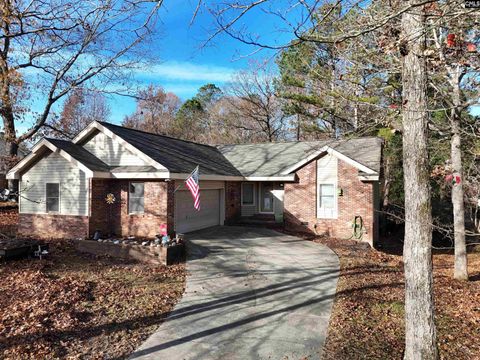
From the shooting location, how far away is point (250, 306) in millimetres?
7797

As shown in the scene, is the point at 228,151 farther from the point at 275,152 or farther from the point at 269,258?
the point at 269,258

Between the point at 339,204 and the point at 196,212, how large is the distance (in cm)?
657

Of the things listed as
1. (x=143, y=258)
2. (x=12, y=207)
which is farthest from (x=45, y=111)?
(x=143, y=258)

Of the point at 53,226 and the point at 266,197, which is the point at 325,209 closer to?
the point at 266,197

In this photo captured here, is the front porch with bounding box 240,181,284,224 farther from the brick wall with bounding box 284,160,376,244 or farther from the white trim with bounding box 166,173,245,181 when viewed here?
the brick wall with bounding box 284,160,376,244

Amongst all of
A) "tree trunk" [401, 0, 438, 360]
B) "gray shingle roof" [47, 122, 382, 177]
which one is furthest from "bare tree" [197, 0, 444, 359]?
"gray shingle roof" [47, 122, 382, 177]

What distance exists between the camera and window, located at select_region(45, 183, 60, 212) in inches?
596

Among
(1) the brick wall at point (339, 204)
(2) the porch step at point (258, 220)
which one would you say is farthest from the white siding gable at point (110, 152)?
(1) the brick wall at point (339, 204)

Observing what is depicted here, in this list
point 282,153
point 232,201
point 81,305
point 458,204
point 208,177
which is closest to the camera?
point 81,305

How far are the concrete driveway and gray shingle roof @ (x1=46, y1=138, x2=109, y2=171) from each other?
5075 mm

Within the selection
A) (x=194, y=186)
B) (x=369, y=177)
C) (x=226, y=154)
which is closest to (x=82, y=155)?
(x=194, y=186)

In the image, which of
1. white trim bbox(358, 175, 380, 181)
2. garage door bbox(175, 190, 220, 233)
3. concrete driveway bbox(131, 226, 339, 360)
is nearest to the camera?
concrete driveway bbox(131, 226, 339, 360)

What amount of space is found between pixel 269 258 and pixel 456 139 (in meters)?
6.59

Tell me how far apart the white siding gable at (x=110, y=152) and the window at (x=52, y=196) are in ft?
6.88
